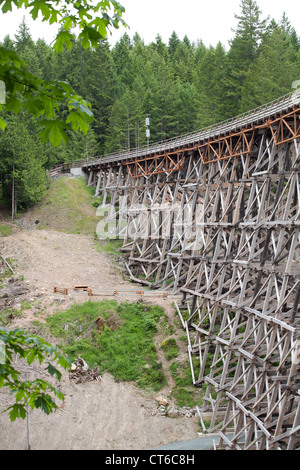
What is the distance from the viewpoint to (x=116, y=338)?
76.3 feet

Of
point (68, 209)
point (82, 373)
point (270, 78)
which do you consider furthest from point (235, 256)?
point (270, 78)

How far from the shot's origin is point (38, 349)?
3.68 meters

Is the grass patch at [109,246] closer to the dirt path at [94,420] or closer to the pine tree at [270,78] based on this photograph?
the dirt path at [94,420]

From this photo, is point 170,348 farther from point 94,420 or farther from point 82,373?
point 94,420

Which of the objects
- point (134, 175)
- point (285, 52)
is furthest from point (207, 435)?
→ point (285, 52)

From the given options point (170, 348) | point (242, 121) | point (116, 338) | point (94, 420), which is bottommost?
point (94, 420)

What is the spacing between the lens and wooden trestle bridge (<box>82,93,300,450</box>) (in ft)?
48.6

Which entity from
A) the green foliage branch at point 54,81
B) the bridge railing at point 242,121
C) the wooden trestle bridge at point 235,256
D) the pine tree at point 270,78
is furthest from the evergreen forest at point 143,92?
the green foliage branch at point 54,81

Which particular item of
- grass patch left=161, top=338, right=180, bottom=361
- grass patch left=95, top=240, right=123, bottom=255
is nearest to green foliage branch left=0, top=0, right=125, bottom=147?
grass patch left=161, top=338, right=180, bottom=361

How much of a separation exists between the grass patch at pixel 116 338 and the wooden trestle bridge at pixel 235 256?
72.7 inches

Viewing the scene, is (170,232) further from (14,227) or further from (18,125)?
(18,125)

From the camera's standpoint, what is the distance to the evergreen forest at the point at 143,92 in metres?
37.6

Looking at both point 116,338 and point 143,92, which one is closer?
point 116,338

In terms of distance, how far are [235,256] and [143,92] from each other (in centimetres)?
3715
